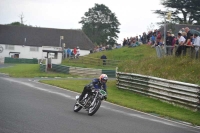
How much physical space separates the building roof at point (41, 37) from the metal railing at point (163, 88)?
6409 cm

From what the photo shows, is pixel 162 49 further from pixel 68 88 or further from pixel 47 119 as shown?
pixel 47 119

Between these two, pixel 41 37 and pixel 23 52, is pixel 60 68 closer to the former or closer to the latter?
pixel 23 52

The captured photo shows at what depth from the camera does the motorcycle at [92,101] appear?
616 inches

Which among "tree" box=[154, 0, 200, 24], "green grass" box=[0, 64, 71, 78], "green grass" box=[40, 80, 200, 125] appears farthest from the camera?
"tree" box=[154, 0, 200, 24]

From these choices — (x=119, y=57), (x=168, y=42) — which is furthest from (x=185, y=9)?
(x=168, y=42)

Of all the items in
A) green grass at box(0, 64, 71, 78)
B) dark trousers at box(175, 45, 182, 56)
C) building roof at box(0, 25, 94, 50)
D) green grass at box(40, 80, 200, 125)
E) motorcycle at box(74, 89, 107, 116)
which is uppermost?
building roof at box(0, 25, 94, 50)

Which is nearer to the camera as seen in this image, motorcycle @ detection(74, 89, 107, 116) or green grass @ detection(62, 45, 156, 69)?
motorcycle @ detection(74, 89, 107, 116)

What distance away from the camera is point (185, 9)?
229 ft

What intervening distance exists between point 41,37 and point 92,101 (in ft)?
257

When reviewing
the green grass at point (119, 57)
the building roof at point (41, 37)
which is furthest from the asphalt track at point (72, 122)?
the building roof at point (41, 37)

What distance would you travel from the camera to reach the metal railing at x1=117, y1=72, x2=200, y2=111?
19156 millimetres

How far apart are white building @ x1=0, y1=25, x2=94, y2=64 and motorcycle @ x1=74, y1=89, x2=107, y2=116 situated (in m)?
70.9

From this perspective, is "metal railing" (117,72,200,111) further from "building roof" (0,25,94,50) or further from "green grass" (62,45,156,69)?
"building roof" (0,25,94,50)

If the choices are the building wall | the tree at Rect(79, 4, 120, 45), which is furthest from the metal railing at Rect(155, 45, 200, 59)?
the tree at Rect(79, 4, 120, 45)
